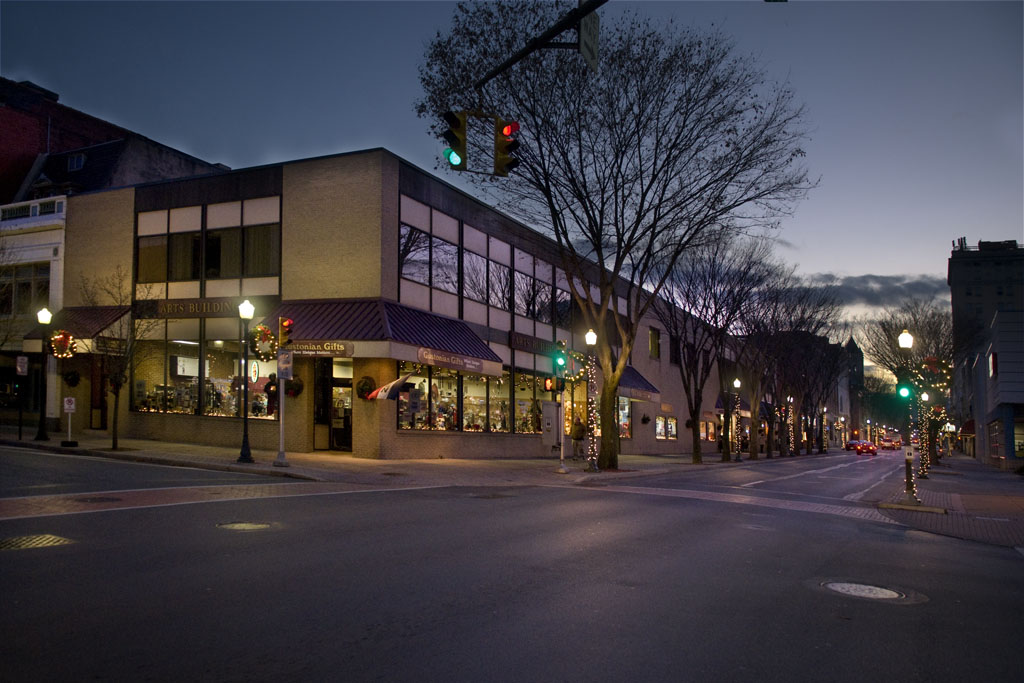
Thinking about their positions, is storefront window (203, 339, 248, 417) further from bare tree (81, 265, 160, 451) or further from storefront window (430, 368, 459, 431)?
storefront window (430, 368, 459, 431)

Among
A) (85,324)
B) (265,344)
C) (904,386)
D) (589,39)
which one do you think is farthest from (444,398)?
(589,39)

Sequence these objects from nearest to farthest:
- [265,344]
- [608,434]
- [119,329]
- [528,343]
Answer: [265,344]
[119,329]
[608,434]
[528,343]

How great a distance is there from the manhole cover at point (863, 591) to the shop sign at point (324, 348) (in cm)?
1726

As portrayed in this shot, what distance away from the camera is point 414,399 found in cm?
2498

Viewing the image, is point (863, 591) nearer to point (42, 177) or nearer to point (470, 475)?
point (470, 475)

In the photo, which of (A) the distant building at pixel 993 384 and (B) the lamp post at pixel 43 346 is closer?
(B) the lamp post at pixel 43 346

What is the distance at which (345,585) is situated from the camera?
7324mm

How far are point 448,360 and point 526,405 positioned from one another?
386 inches

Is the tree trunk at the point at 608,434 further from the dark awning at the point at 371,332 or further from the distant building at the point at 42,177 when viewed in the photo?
A: the distant building at the point at 42,177

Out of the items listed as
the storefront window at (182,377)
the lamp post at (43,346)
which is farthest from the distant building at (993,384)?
the lamp post at (43,346)

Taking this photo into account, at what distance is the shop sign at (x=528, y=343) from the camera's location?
3353 centimetres

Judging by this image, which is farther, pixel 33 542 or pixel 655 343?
pixel 655 343

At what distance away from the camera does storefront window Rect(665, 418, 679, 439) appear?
5419cm

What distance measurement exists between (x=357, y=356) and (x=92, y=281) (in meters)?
12.7
